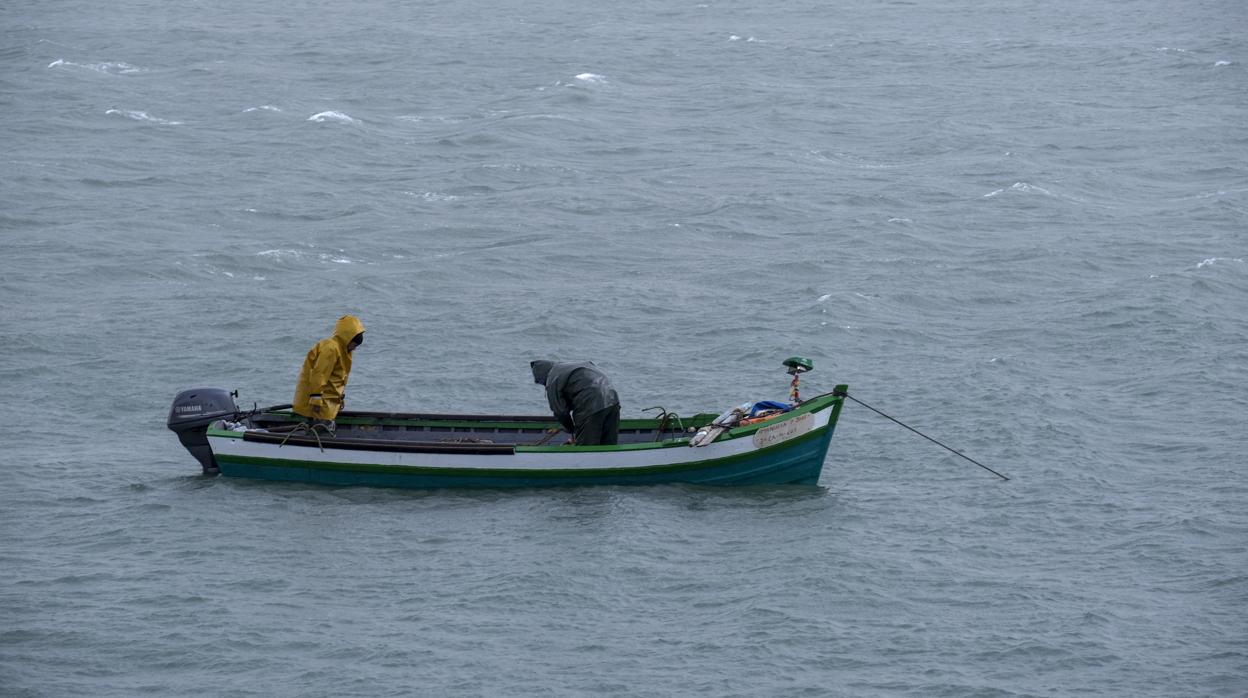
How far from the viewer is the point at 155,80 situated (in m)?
58.8

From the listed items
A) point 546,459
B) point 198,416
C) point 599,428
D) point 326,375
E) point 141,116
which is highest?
point 141,116

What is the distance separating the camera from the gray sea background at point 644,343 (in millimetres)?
19234

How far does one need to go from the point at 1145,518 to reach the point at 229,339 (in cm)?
1714

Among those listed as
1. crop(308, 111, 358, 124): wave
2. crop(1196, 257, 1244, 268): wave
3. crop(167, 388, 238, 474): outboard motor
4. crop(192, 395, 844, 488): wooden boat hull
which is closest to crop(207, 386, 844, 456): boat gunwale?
crop(192, 395, 844, 488): wooden boat hull

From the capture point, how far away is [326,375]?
77.1ft

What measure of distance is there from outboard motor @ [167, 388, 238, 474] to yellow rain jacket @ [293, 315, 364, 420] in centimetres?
110

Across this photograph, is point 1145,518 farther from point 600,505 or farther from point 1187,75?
point 1187,75

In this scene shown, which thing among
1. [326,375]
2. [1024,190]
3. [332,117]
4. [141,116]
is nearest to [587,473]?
[326,375]

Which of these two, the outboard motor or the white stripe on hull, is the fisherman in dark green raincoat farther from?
the outboard motor

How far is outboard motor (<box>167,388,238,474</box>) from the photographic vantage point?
23.9 meters

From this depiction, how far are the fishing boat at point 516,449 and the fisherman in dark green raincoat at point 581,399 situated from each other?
33 cm

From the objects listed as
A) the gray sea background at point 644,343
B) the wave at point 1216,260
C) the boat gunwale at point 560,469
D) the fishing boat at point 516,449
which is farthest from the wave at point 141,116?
the boat gunwale at point 560,469

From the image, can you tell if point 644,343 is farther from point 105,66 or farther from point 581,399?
point 105,66

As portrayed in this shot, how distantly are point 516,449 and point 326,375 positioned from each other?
9.76 ft
